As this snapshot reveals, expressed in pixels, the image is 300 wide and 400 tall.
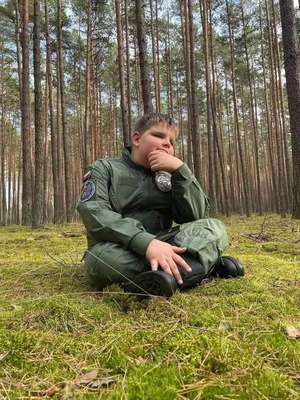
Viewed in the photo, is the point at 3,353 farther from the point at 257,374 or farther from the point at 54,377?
the point at 257,374

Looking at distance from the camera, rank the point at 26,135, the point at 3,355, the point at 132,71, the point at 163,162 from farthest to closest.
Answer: the point at 132,71
the point at 26,135
the point at 163,162
the point at 3,355

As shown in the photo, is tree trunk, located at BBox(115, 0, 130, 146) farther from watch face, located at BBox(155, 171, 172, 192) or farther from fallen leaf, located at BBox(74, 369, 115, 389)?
fallen leaf, located at BBox(74, 369, 115, 389)

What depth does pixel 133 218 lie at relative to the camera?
280 cm

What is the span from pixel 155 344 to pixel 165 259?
67cm

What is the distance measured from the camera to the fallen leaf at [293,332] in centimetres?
168

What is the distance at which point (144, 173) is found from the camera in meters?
2.92

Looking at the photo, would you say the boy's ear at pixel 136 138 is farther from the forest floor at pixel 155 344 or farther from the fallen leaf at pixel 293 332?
the fallen leaf at pixel 293 332

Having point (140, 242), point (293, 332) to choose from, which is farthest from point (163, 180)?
point (293, 332)

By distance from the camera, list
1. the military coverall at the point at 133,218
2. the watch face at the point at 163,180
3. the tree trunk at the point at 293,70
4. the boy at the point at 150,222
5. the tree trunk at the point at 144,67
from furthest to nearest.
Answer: the tree trunk at the point at 293,70
the tree trunk at the point at 144,67
the watch face at the point at 163,180
the military coverall at the point at 133,218
the boy at the point at 150,222

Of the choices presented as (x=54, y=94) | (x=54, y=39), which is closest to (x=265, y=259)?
(x=54, y=39)

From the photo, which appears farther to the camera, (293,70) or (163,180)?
(293,70)

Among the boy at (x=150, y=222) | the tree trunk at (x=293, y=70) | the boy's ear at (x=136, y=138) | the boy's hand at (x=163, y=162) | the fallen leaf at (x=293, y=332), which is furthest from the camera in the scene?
the tree trunk at (x=293, y=70)

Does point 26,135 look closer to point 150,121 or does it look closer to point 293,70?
point 293,70

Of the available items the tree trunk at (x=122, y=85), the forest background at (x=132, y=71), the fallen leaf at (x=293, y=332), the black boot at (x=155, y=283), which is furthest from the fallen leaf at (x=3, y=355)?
the tree trunk at (x=122, y=85)
